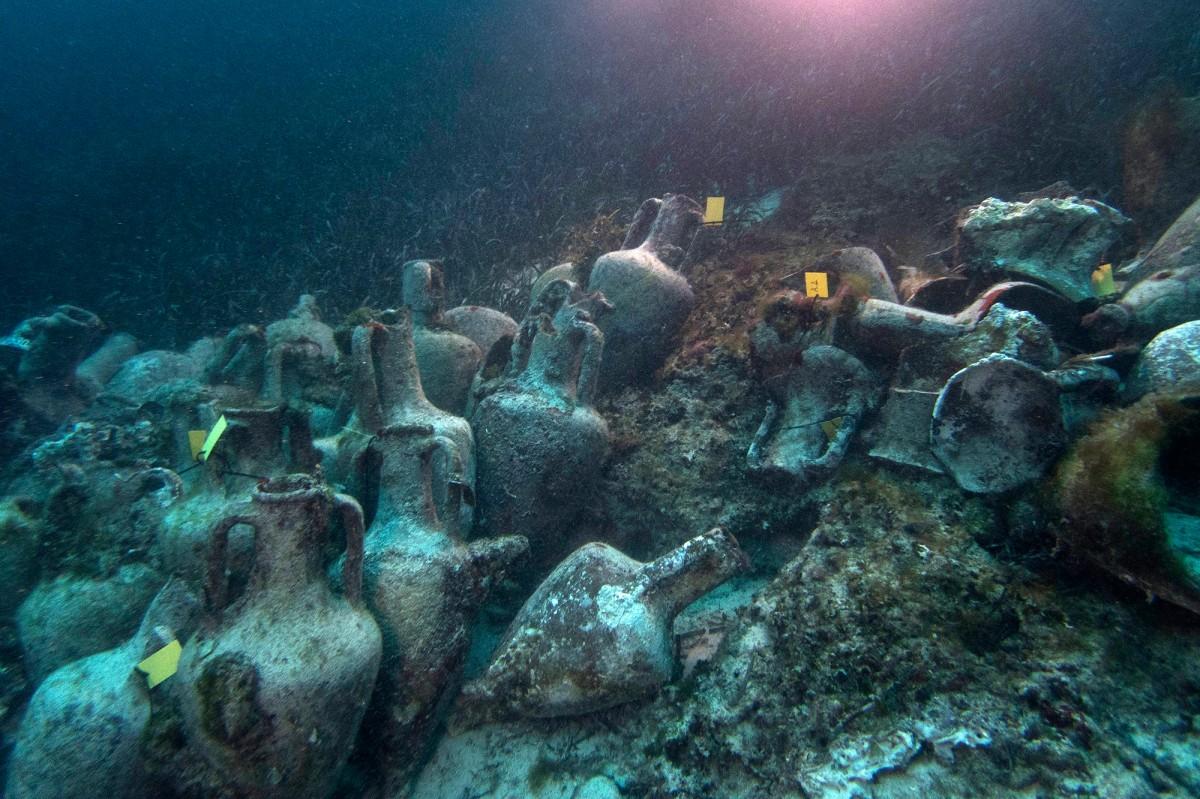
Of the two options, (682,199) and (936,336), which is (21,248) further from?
(936,336)

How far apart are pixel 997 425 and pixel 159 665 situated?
3.74 metres

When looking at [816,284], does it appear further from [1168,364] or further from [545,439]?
[545,439]

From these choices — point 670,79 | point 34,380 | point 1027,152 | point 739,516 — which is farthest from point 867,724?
point 670,79

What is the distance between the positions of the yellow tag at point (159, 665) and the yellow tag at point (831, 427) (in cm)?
321

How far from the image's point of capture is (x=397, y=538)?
8.46ft

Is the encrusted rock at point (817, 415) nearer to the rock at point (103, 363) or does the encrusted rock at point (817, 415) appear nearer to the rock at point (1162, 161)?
the rock at point (1162, 161)

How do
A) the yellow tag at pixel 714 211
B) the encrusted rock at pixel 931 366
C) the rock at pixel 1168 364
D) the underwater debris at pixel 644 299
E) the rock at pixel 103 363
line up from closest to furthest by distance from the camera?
1. the rock at pixel 1168 364
2. the encrusted rock at pixel 931 366
3. the underwater debris at pixel 644 299
4. the yellow tag at pixel 714 211
5. the rock at pixel 103 363

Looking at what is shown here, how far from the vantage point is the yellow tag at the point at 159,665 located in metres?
2.24

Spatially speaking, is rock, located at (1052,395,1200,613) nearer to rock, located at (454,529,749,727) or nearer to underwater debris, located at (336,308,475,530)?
rock, located at (454,529,749,727)

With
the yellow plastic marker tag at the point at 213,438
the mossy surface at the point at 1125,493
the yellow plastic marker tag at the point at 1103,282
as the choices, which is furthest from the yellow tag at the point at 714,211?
the yellow plastic marker tag at the point at 213,438

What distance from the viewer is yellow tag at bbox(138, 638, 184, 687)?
88.2 inches

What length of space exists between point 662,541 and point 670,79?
29.4ft

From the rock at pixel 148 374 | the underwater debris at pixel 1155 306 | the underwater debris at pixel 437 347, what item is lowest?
the rock at pixel 148 374

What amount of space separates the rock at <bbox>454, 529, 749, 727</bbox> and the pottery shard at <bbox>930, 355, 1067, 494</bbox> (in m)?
1.10
